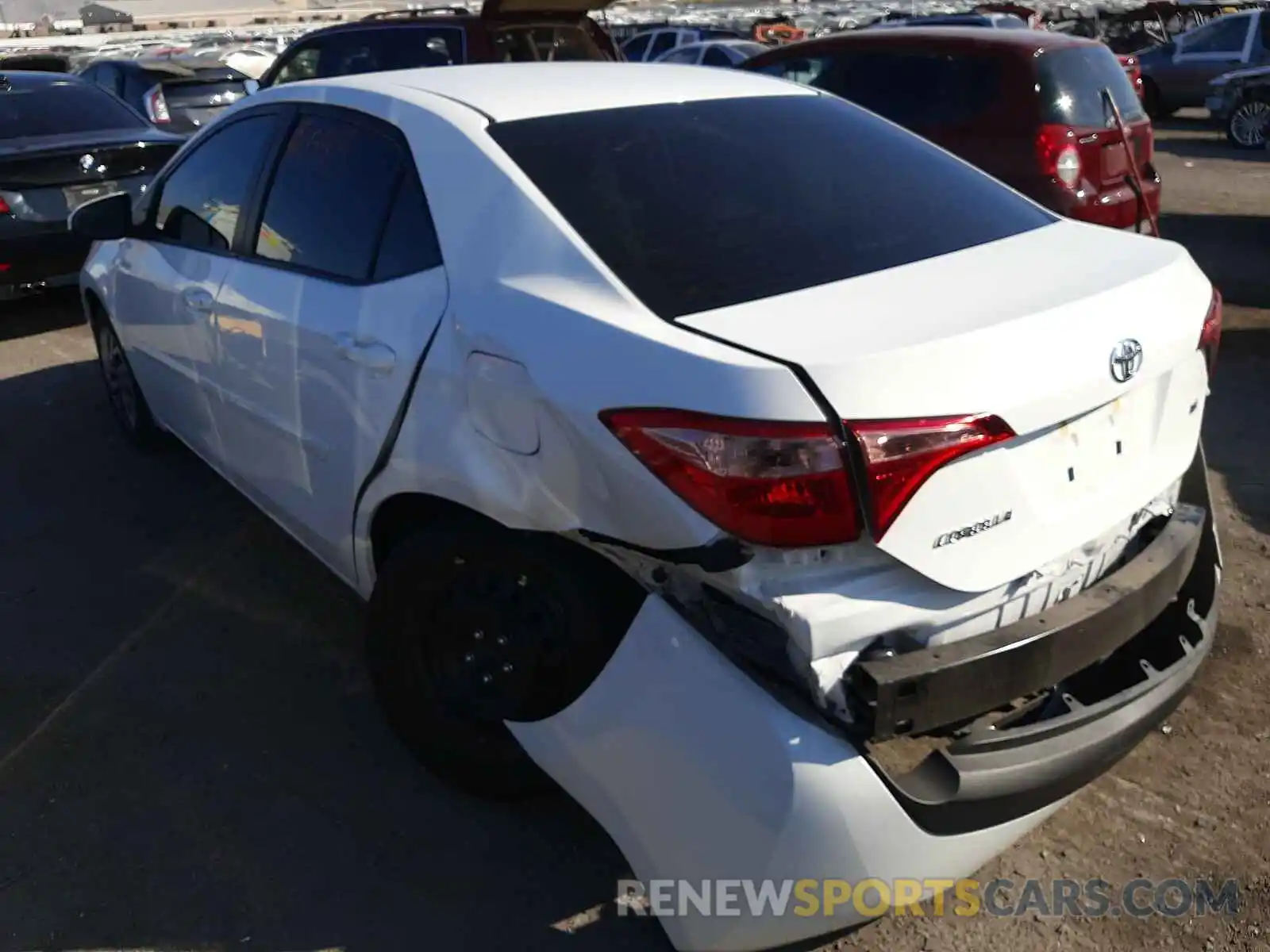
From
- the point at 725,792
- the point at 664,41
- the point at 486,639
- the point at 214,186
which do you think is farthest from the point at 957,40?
the point at 664,41

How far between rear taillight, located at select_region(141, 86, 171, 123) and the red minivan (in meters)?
7.71

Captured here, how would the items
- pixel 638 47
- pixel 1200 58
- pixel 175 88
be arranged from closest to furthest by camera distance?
pixel 175 88 < pixel 1200 58 < pixel 638 47

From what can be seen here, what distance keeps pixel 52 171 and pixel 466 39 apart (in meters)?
2.78

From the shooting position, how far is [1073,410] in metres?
2.20

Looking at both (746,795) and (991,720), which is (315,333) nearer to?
(746,795)

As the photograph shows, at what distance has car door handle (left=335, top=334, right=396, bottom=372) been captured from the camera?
9.18ft

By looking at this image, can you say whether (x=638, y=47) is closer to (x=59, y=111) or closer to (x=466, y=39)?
(x=466, y=39)

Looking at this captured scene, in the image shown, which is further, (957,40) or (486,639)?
(957,40)

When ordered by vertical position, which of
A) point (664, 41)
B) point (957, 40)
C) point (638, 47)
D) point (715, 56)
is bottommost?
point (638, 47)

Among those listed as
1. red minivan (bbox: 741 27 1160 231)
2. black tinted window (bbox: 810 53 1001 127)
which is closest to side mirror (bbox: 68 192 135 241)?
black tinted window (bbox: 810 53 1001 127)

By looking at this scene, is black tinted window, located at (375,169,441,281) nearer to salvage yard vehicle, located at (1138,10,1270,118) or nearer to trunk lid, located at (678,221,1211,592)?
trunk lid, located at (678,221,1211,592)

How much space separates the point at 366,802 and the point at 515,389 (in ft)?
4.11

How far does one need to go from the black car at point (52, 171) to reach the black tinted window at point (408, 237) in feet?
17.0

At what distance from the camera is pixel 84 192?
288 inches
